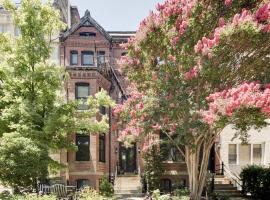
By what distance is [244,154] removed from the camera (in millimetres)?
26234

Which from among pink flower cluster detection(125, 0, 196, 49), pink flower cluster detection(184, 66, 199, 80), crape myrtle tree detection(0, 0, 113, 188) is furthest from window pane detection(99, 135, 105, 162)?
pink flower cluster detection(184, 66, 199, 80)

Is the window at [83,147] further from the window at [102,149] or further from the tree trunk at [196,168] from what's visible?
the tree trunk at [196,168]

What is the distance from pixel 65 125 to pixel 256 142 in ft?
49.2

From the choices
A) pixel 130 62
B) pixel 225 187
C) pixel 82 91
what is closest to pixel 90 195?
pixel 130 62

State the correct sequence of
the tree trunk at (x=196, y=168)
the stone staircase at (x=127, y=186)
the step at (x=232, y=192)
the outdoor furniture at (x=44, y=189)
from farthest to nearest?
the stone staircase at (x=127, y=186) < the step at (x=232, y=192) < the outdoor furniture at (x=44, y=189) < the tree trunk at (x=196, y=168)

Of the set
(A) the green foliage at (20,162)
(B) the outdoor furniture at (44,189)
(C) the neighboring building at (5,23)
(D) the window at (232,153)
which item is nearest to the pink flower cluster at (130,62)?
(A) the green foliage at (20,162)

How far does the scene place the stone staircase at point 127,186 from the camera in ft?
74.4

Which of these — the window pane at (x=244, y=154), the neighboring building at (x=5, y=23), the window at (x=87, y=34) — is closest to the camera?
the window pane at (x=244, y=154)

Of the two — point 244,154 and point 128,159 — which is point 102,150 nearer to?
point 128,159

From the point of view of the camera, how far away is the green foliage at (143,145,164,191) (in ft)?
75.6

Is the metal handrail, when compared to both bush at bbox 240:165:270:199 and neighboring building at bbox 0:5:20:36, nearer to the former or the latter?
bush at bbox 240:165:270:199

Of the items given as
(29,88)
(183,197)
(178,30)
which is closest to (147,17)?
(178,30)

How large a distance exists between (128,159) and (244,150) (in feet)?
31.4

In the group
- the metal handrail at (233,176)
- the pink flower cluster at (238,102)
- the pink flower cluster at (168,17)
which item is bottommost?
the metal handrail at (233,176)
